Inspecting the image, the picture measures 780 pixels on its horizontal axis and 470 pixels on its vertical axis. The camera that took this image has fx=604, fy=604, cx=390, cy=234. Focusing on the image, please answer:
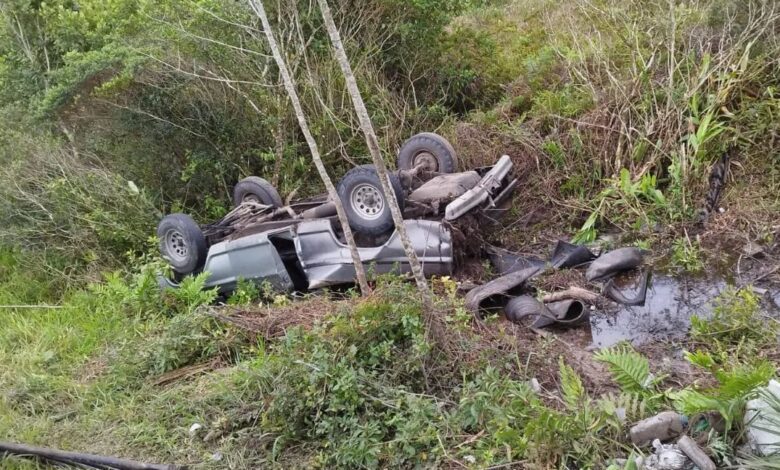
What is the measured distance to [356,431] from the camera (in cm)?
335

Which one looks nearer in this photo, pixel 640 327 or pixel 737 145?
pixel 640 327

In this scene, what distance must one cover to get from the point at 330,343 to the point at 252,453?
0.78 m

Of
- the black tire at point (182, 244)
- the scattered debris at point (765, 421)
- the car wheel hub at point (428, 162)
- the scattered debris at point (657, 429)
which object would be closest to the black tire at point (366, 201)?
the car wheel hub at point (428, 162)

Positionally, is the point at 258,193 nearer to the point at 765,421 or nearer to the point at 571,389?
the point at 571,389

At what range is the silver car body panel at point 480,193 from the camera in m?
5.00

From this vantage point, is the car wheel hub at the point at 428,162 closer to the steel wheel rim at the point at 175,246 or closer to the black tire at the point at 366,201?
the black tire at the point at 366,201

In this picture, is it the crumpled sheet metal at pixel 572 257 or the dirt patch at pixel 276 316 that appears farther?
the crumpled sheet metal at pixel 572 257

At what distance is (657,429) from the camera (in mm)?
2877

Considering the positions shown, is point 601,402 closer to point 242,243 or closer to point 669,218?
point 669,218

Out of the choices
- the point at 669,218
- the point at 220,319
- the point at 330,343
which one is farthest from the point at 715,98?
the point at 220,319

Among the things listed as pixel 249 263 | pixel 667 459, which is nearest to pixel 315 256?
pixel 249 263

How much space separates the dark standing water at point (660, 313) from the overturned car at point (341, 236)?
52.1 inches

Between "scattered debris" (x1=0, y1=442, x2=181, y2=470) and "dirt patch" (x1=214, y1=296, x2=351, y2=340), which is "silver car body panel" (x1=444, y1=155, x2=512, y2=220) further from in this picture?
"scattered debris" (x1=0, y1=442, x2=181, y2=470)

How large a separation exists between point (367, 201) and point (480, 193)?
990 mm
